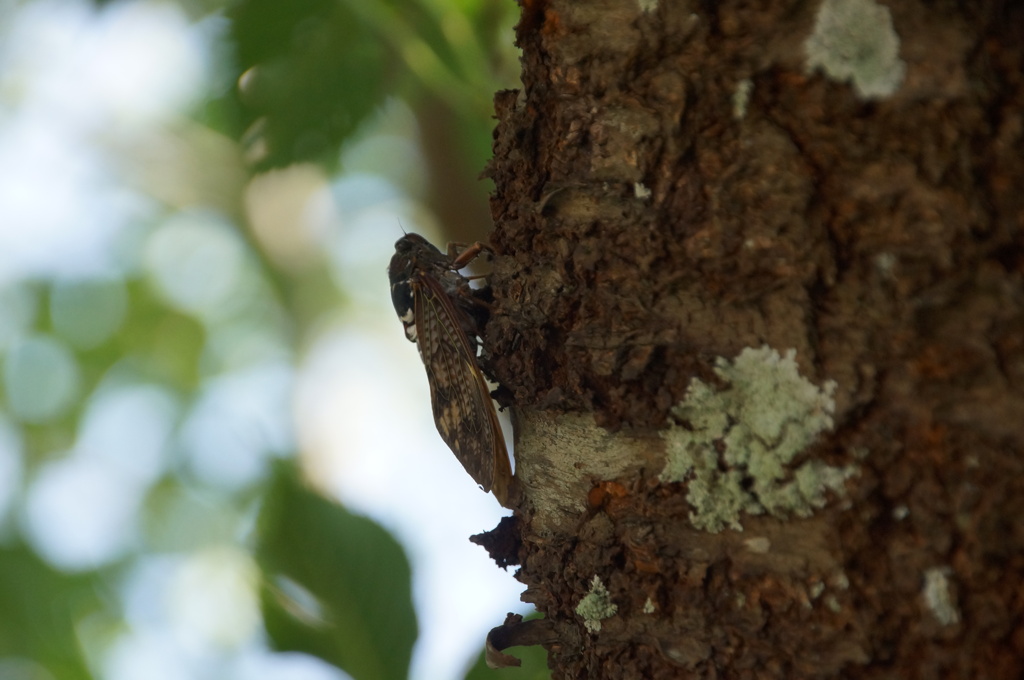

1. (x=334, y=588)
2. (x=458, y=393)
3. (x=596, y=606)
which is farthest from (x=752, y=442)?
(x=458, y=393)

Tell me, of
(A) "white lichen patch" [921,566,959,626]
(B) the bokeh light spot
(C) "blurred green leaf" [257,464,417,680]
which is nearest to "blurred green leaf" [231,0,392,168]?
(C) "blurred green leaf" [257,464,417,680]

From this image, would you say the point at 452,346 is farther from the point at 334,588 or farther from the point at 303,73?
the point at 334,588

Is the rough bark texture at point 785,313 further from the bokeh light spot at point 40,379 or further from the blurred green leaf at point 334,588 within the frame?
the bokeh light spot at point 40,379

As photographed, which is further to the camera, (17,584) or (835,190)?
(17,584)

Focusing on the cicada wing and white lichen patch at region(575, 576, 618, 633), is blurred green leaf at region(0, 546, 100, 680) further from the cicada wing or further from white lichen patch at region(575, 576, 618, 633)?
white lichen patch at region(575, 576, 618, 633)

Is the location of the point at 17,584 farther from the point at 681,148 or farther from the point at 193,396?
the point at 193,396

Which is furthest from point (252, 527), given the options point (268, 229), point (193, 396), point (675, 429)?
point (193, 396)
